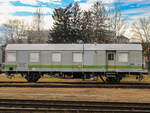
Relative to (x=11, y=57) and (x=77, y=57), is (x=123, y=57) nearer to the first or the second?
(x=77, y=57)

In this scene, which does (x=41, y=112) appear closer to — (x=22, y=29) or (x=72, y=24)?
(x=72, y=24)

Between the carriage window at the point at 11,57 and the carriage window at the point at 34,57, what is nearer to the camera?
the carriage window at the point at 34,57

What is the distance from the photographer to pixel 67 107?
10.5m

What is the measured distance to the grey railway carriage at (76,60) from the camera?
22.2 m

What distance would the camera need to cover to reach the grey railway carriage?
72.8 feet

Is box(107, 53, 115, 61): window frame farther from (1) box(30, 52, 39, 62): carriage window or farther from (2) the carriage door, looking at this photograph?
(1) box(30, 52, 39, 62): carriage window

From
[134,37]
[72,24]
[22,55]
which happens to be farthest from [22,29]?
[22,55]

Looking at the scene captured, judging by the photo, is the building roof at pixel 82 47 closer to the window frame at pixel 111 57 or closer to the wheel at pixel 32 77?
the window frame at pixel 111 57

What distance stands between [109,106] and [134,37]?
46.8 meters

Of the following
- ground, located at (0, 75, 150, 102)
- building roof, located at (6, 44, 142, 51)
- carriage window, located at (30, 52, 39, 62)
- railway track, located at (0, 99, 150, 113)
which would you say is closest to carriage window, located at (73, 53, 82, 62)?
building roof, located at (6, 44, 142, 51)

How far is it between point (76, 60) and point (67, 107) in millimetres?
12298

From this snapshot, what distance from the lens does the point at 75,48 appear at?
2277cm

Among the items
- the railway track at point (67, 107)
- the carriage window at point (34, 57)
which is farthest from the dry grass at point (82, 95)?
the carriage window at point (34, 57)

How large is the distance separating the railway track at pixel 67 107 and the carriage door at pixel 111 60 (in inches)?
445
